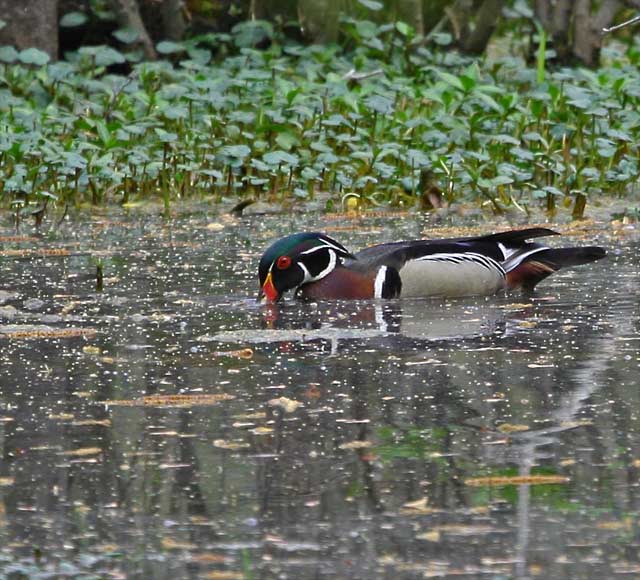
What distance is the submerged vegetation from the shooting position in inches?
423

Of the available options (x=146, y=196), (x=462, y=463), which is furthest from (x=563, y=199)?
(x=462, y=463)

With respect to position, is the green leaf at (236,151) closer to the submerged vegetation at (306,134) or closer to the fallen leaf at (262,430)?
the submerged vegetation at (306,134)

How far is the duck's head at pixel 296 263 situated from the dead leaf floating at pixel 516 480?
298cm

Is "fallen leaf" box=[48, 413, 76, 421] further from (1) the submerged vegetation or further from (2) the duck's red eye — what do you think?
(1) the submerged vegetation

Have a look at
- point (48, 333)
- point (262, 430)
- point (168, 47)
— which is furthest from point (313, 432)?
point (168, 47)

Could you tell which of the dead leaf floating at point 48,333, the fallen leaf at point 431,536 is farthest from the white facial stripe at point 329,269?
the fallen leaf at point 431,536

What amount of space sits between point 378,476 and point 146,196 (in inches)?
257

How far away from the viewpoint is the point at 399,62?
15172 millimetres

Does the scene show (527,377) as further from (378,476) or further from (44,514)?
(44,514)

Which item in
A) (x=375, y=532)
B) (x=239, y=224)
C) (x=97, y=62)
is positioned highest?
(x=97, y=62)

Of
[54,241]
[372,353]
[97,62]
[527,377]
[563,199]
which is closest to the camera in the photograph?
[527,377]

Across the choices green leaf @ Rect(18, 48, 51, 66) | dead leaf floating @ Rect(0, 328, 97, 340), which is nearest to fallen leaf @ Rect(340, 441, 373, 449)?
dead leaf floating @ Rect(0, 328, 97, 340)

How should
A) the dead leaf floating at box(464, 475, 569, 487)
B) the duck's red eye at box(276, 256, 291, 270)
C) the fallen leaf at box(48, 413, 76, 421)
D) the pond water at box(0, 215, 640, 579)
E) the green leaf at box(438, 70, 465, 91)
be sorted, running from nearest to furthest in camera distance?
1. the pond water at box(0, 215, 640, 579)
2. the dead leaf floating at box(464, 475, 569, 487)
3. the fallen leaf at box(48, 413, 76, 421)
4. the duck's red eye at box(276, 256, 291, 270)
5. the green leaf at box(438, 70, 465, 91)

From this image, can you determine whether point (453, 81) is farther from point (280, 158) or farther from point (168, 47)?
point (168, 47)
